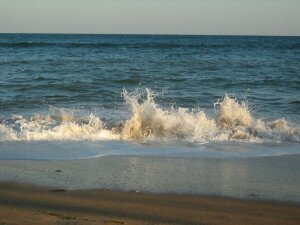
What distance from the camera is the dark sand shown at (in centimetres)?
397

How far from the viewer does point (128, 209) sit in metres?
4.25

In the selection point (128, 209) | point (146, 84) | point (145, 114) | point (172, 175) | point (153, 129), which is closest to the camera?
point (128, 209)

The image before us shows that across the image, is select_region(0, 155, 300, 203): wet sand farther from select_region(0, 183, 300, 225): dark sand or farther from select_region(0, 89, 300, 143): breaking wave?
select_region(0, 89, 300, 143): breaking wave

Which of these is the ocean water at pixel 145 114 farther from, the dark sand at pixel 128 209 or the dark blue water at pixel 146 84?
the dark sand at pixel 128 209

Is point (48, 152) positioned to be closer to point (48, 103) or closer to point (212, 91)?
point (48, 103)

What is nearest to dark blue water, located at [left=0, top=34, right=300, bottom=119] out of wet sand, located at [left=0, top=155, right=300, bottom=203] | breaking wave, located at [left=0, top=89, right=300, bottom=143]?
breaking wave, located at [left=0, top=89, right=300, bottom=143]

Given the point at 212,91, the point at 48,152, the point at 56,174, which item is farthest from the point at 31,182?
the point at 212,91

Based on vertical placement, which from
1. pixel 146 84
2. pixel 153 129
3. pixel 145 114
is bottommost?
pixel 146 84

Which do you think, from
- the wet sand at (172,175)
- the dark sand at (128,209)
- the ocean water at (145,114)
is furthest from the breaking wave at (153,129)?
the dark sand at (128,209)

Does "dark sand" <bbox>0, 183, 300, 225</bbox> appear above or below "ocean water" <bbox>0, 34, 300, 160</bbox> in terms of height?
above

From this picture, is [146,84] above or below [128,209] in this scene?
below

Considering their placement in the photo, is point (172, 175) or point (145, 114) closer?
point (172, 175)

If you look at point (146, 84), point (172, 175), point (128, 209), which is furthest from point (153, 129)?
point (146, 84)

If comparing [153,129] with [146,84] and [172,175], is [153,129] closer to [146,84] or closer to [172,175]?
[172,175]
